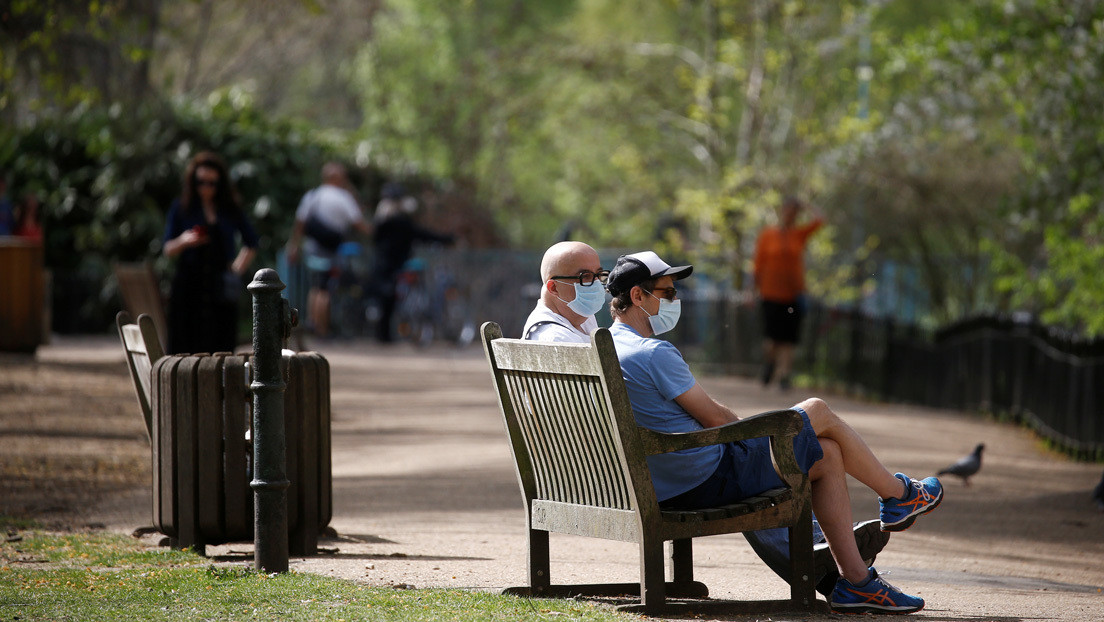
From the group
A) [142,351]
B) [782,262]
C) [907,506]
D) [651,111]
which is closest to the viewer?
[907,506]

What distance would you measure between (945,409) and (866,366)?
4.35 feet

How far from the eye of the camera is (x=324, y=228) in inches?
734

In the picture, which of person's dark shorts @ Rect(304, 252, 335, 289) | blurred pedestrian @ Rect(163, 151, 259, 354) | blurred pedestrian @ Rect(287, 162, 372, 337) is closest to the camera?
blurred pedestrian @ Rect(163, 151, 259, 354)

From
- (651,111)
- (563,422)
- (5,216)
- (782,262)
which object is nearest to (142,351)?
(563,422)

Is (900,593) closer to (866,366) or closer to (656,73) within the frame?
(866,366)

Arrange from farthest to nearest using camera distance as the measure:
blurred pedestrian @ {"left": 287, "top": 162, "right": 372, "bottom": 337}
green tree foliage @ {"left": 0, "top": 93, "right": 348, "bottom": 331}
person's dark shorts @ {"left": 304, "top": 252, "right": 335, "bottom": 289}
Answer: green tree foliage @ {"left": 0, "top": 93, "right": 348, "bottom": 331}, person's dark shorts @ {"left": 304, "top": 252, "right": 335, "bottom": 289}, blurred pedestrian @ {"left": 287, "top": 162, "right": 372, "bottom": 337}

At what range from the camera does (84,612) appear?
491cm

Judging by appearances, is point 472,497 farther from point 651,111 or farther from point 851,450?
point 651,111

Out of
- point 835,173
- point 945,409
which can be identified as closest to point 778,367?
point 945,409

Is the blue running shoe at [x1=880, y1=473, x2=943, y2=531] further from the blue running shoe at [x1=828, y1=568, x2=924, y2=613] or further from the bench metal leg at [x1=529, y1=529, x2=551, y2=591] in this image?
the bench metal leg at [x1=529, y1=529, x2=551, y2=591]

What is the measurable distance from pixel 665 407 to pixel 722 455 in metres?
0.30

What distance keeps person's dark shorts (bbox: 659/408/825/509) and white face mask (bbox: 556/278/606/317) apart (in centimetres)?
102

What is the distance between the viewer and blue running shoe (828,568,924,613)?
211 inches

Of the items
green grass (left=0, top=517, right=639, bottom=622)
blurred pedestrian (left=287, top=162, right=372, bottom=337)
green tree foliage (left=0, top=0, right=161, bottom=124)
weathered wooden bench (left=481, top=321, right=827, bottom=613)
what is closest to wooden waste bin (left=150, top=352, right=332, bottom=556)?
green grass (left=0, top=517, right=639, bottom=622)
